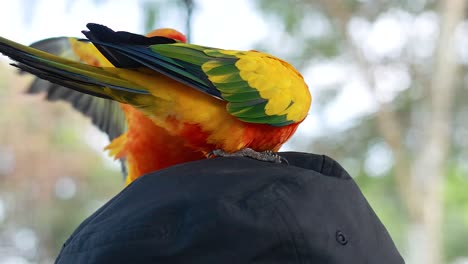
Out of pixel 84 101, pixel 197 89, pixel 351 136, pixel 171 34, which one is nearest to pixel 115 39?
pixel 197 89

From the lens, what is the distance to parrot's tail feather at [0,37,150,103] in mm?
746

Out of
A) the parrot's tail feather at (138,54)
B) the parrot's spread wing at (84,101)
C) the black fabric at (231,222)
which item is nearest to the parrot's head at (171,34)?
the parrot's spread wing at (84,101)

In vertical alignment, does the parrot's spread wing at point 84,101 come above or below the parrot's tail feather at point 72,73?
below

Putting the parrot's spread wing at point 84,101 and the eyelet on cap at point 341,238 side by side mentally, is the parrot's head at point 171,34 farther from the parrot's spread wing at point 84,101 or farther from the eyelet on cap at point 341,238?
the eyelet on cap at point 341,238

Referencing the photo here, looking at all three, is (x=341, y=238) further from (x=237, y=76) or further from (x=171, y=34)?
(x=171, y=34)

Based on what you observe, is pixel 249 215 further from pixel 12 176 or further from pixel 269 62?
pixel 12 176

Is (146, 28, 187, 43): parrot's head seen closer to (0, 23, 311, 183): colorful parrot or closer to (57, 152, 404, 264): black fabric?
(0, 23, 311, 183): colorful parrot

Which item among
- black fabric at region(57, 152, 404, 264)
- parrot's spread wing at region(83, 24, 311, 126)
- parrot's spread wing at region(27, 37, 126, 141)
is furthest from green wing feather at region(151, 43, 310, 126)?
parrot's spread wing at region(27, 37, 126, 141)

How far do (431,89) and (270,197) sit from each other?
3.33 metres

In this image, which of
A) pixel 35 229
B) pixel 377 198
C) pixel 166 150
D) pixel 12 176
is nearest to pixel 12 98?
pixel 12 176

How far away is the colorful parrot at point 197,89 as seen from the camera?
2.64 ft

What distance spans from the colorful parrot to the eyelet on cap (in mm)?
249

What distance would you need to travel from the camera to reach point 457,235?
4734 millimetres

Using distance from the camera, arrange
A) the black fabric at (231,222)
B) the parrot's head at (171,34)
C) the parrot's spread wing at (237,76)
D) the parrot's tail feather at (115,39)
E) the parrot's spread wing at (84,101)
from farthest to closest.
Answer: the parrot's spread wing at (84,101)
the parrot's head at (171,34)
the parrot's spread wing at (237,76)
the parrot's tail feather at (115,39)
the black fabric at (231,222)
